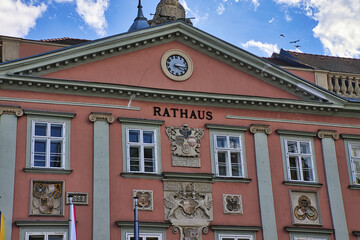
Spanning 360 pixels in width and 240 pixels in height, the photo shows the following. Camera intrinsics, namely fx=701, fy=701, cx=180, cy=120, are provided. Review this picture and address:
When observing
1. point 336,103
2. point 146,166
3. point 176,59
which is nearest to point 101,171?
point 146,166

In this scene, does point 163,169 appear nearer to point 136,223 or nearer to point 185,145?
point 185,145

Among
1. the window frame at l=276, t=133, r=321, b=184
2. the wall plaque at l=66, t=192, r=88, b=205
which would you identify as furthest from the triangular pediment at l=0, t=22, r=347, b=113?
the wall plaque at l=66, t=192, r=88, b=205

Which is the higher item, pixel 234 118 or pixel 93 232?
pixel 234 118

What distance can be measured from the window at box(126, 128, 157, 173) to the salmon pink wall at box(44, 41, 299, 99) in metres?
1.99

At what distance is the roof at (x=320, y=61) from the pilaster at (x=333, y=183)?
5.91 metres

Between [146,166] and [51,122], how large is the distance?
390cm

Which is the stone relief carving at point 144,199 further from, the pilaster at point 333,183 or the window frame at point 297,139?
the pilaster at point 333,183

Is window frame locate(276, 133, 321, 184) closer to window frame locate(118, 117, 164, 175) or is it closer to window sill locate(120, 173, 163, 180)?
window frame locate(118, 117, 164, 175)

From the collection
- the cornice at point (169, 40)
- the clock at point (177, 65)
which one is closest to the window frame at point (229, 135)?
the clock at point (177, 65)

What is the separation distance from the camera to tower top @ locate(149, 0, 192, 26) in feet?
113

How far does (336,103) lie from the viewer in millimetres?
29844

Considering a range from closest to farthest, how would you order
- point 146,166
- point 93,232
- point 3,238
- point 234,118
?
point 3,238, point 93,232, point 146,166, point 234,118

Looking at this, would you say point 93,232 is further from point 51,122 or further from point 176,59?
point 176,59

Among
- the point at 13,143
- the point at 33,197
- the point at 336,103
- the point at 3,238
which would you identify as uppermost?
the point at 336,103
